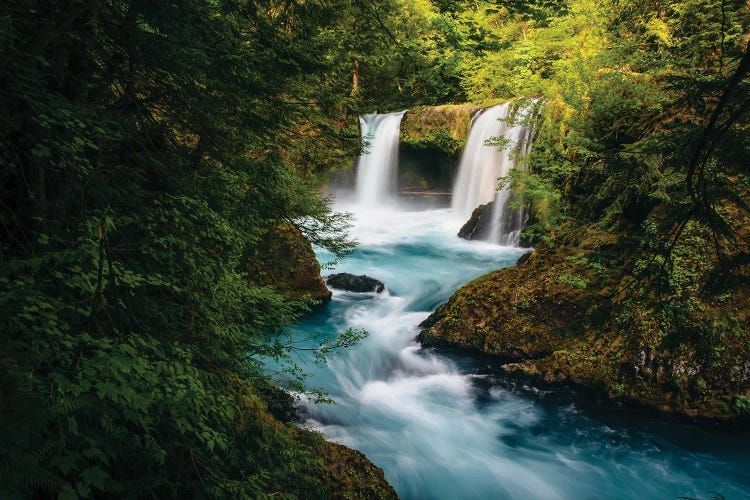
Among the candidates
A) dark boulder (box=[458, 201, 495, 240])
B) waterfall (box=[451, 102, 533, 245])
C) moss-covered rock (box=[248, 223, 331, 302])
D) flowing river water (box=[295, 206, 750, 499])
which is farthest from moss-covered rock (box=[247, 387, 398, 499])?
dark boulder (box=[458, 201, 495, 240])

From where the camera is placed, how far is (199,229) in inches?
144

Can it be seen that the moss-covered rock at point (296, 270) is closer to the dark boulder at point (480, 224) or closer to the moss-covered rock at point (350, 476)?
the moss-covered rock at point (350, 476)

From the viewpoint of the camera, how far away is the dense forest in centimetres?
212

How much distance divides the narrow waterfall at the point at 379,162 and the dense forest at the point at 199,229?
1360 centimetres

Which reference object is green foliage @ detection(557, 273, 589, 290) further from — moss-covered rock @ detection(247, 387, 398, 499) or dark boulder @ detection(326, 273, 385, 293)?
dark boulder @ detection(326, 273, 385, 293)

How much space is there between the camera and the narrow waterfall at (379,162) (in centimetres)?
2042

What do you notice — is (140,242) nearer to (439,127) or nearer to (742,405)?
(742,405)

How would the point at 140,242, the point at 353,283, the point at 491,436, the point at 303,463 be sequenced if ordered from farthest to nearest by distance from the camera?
the point at 353,283 < the point at 491,436 < the point at 303,463 < the point at 140,242

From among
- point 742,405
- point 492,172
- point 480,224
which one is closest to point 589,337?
point 742,405

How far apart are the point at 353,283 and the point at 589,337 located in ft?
20.0

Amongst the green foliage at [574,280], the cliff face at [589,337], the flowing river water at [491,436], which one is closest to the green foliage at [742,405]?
the cliff face at [589,337]

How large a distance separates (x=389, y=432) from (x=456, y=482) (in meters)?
1.25

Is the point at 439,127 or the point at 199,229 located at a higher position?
the point at 439,127

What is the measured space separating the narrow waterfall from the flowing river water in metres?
12.6
